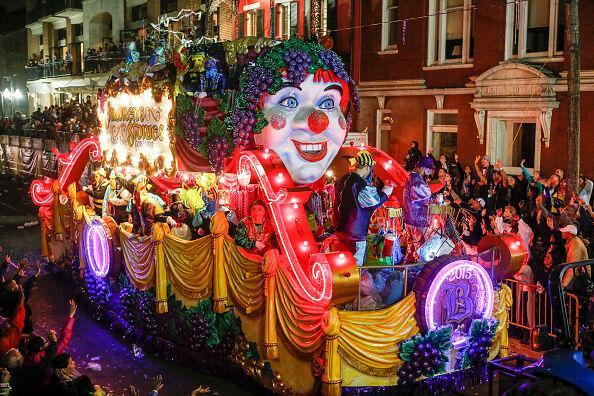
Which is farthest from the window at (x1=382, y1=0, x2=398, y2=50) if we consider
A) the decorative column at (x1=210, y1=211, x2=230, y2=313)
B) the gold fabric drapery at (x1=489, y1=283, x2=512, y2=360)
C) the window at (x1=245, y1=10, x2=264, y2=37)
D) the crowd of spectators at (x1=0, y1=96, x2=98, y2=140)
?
the gold fabric drapery at (x1=489, y1=283, x2=512, y2=360)

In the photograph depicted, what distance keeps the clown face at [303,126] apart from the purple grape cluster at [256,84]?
0.16 metres

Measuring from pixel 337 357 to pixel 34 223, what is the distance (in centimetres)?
1662

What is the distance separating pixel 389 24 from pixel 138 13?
58.4 feet

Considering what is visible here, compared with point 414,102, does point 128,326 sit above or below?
below

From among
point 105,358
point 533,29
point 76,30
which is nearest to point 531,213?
point 533,29

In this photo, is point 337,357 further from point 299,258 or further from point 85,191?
point 85,191

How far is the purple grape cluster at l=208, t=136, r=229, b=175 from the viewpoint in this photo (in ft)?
33.0

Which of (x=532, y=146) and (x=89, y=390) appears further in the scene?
(x=532, y=146)

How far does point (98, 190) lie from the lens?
1470 centimetres

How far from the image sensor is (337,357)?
7688mm

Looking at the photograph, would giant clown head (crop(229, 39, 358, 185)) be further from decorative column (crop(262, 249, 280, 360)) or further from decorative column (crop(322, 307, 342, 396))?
decorative column (crop(322, 307, 342, 396))

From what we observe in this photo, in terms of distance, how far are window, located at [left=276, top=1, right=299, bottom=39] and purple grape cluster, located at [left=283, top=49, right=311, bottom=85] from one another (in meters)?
13.6

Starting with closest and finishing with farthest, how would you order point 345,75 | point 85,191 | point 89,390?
point 89,390 → point 345,75 → point 85,191

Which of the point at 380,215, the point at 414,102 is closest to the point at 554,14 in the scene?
the point at 414,102
